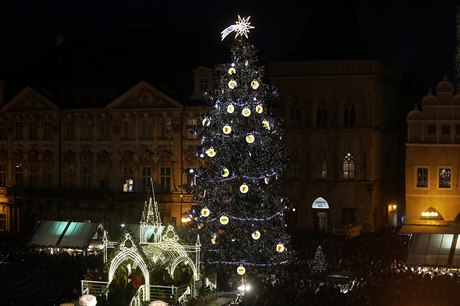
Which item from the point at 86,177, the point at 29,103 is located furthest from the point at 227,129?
the point at 29,103

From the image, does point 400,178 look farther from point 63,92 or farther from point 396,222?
point 63,92

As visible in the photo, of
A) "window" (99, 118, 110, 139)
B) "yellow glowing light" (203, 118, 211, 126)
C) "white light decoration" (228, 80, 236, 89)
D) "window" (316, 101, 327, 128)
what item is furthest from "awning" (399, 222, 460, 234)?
"window" (99, 118, 110, 139)

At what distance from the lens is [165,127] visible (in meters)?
64.1

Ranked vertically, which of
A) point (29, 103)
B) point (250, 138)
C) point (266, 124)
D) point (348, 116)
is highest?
point (29, 103)

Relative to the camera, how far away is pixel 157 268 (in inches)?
1492

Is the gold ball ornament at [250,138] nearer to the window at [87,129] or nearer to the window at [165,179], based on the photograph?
the window at [165,179]

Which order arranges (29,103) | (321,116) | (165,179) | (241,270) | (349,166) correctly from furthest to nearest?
1. (29,103)
2. (165,179)
3. (321,116)
4. (349,166)
5. (241,270)

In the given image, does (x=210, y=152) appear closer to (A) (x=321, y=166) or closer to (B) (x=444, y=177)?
(B) (x=444, y=177)

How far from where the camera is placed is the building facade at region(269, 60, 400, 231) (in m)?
59.9

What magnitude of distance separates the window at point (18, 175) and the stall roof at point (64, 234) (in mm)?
14564

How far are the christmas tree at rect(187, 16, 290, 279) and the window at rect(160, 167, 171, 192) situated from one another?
2167 cm

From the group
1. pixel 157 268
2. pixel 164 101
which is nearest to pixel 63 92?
pixel 164 101

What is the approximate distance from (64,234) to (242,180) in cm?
1584

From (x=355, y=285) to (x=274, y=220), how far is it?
213 inches
